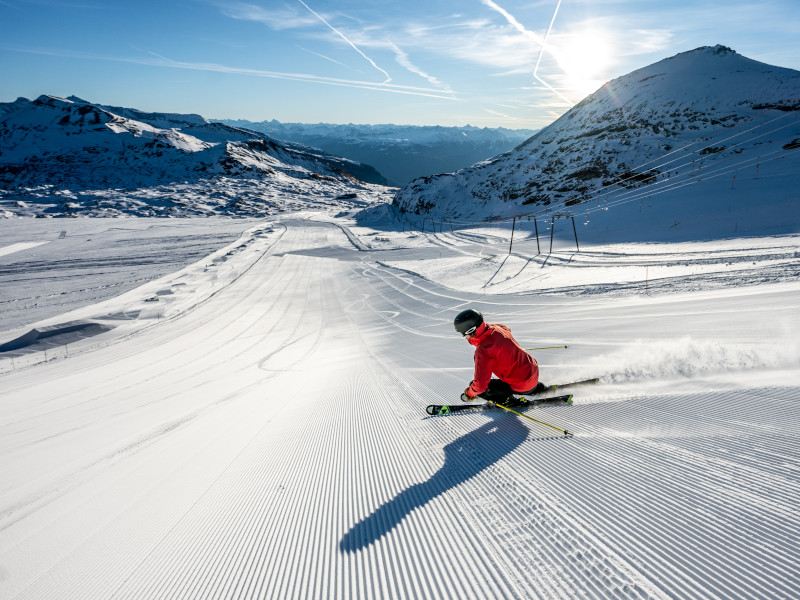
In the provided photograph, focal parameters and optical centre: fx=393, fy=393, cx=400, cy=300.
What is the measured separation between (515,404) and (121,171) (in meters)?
126

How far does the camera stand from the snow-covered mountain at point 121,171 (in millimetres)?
77312

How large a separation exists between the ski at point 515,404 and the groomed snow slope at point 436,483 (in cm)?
15

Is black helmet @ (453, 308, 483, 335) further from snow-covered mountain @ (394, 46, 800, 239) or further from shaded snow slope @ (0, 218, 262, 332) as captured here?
snow-covered mountain @ (394, 46, 800, 239)

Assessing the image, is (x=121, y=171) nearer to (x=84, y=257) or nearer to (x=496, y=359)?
(x=84, y=257)

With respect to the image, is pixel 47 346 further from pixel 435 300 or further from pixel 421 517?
pixel 421 517

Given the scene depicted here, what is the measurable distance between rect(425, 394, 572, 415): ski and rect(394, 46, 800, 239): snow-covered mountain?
1063 inches

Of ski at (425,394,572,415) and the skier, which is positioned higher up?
the skier

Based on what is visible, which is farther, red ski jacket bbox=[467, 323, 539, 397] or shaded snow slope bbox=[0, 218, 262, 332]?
shaded snow slope bbox=[0, 218, 262, 332]

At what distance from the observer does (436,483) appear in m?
3.31

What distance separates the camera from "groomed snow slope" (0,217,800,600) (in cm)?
228

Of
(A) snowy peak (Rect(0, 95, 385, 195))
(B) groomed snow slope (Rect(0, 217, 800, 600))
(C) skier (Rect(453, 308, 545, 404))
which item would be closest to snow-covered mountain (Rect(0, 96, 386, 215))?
(A) snowy peak (Rect(0, 95, 385, 195))

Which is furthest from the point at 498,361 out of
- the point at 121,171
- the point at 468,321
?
the point at 121,171

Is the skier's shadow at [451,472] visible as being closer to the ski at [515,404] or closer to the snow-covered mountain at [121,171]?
the ski at [515,404]

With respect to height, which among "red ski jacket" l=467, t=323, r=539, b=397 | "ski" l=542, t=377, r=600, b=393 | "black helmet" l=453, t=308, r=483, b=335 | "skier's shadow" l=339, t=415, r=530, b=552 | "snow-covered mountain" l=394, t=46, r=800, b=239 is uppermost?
"snow-covered mountain" l=394, t=46, r=800, b=239
